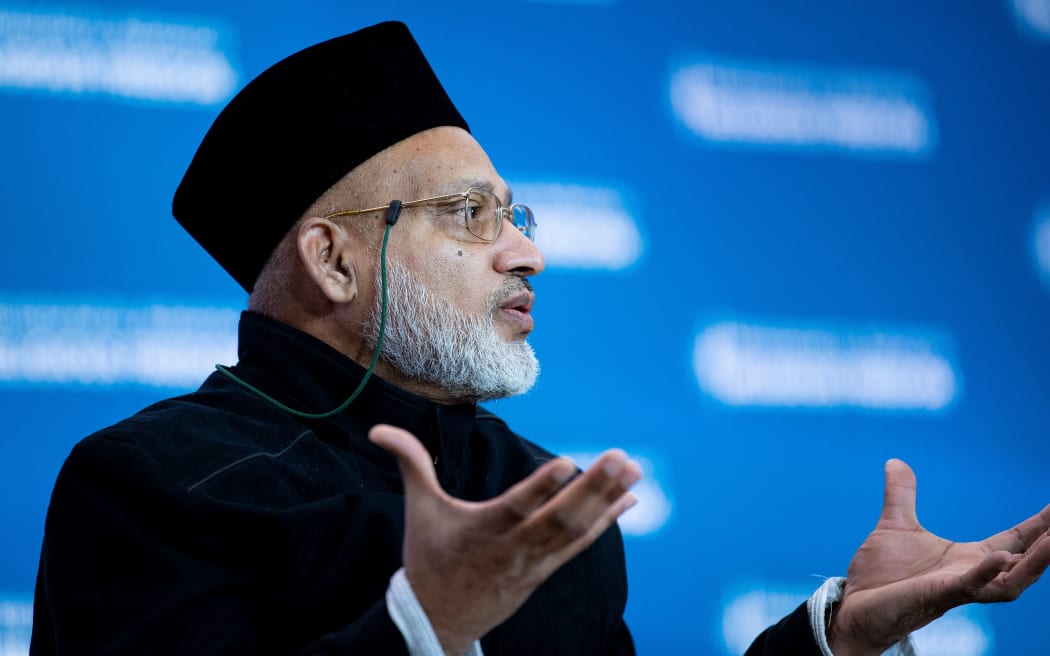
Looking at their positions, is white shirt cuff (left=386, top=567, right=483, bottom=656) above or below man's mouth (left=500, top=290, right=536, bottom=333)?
below

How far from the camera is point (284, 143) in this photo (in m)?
1.76

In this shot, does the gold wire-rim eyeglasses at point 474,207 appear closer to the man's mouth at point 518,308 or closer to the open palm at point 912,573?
the man's mouth at point 518,308

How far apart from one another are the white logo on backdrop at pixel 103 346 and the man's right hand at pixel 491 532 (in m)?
1.29

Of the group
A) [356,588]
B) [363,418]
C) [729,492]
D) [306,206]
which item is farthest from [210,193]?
[729,492]

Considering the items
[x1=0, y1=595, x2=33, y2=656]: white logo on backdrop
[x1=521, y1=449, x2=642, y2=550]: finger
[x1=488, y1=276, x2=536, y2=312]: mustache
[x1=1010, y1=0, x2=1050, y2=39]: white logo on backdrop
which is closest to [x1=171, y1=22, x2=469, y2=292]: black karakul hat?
[x1=488, y1=276, x2=536, y2=312]: mustache

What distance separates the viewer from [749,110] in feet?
8.64

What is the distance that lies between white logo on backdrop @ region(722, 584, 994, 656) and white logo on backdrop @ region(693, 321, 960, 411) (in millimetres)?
420

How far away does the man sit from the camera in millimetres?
1077

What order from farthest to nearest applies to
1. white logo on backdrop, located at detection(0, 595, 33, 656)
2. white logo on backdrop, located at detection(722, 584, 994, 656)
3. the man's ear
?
white logo on backdrop, located at detection(722, 584, 994, 656), white logo on backdrop, located at detection(0, 595, 33, 656), the man's ear

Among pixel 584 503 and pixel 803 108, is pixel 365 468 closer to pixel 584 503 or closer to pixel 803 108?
pixel 584 503

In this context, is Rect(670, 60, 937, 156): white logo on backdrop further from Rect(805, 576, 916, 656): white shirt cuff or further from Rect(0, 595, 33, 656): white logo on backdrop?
Rect(0, 595, 33, 656): white logo on backdrop

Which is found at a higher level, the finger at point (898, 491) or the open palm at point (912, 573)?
the finger at point (898, 491)

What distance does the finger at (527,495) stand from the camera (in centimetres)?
96

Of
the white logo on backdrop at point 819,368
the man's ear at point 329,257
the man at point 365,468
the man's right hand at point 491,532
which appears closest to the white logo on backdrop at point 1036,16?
the white logo on backdrop at point 819,368
